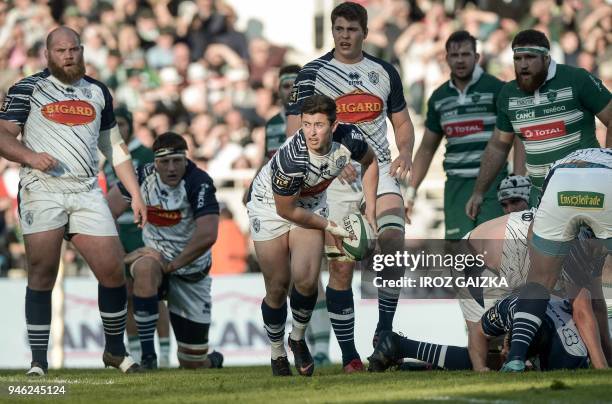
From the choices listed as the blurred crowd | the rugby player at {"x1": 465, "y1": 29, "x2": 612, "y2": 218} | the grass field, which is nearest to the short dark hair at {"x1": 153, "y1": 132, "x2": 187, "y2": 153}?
the grass field

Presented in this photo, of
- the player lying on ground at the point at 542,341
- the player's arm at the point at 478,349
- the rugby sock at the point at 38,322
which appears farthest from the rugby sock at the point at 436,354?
the rugby sock at the point at 38,322

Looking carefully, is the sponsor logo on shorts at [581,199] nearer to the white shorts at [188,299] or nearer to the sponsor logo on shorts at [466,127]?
the sponsor logo on shorts at [466,127]

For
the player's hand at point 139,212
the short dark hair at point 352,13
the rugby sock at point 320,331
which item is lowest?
the rugby sock at point 320,331

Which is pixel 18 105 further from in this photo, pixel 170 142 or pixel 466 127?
pixel 466 127

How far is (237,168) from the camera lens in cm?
1911

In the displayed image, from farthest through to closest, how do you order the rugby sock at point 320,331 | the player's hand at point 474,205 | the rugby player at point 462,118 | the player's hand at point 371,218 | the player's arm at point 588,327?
1. the rugby sock at point 320,331
2. the rugby player at point 462,118
3. the player's hand at point 474,205
4. the player's hand at point 371,218
5. the player's arm at point 588,327

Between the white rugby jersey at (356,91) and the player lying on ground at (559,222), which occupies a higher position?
the white rugby jersey at (356,91)

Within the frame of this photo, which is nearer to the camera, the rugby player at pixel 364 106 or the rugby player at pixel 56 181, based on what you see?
the rugby player at pixel 56 181

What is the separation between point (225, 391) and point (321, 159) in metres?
1.82

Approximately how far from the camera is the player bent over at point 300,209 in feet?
31.3

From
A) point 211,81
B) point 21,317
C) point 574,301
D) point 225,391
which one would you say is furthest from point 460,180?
point 211,81

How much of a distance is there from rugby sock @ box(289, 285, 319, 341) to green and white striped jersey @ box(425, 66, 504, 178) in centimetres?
371

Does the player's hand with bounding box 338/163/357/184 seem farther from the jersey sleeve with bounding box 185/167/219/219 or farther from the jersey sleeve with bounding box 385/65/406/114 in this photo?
the jersey sleeve with bounding box 185/167/219/219

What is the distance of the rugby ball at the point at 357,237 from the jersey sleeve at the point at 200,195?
10.8ft
